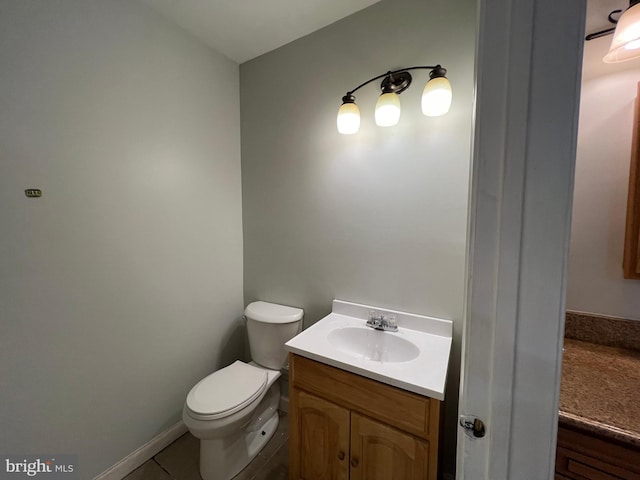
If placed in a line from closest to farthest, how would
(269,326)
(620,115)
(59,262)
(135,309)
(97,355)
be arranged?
(620,115)
(59,262)
(97,355)
(135,309)
(269,326)

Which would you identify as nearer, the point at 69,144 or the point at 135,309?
the point at 69,144

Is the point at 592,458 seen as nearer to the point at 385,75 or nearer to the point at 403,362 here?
the point at 403,362

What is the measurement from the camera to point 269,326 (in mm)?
1626

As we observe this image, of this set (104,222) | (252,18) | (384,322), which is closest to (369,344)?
(384,322)

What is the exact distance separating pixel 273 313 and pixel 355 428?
816 millimetres

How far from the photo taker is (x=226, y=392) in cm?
137

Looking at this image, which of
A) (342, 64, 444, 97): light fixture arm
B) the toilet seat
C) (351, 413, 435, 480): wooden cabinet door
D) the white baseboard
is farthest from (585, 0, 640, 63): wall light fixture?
the white baseboard

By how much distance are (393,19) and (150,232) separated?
1.74m

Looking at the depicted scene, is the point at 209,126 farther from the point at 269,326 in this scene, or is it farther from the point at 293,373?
the point at 293,373

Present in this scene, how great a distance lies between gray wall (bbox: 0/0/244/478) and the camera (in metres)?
1.04

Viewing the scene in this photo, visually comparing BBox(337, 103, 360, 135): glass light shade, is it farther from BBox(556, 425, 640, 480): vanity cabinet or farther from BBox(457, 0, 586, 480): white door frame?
BBox(556, 425, 640, 480): vanity cabinet

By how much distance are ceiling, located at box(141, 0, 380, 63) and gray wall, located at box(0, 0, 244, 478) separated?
10 centimetres

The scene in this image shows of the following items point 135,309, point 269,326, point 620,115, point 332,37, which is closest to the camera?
point 620,115

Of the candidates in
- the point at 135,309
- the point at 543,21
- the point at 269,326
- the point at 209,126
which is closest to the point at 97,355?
the point at 135,309
